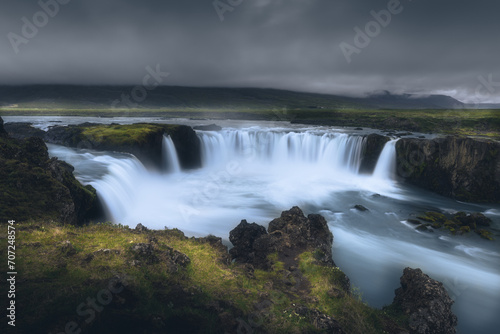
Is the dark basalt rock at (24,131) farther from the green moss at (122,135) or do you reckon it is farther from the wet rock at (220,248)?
the wet rock at (220,248)

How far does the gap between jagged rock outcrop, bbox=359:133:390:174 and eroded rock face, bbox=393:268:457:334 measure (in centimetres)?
3444

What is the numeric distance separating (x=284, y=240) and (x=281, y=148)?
135 ft

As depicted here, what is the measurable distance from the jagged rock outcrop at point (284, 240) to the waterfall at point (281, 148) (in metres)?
32.1

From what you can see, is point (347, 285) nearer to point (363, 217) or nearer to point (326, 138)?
point (363, 217)

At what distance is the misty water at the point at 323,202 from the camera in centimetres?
1897

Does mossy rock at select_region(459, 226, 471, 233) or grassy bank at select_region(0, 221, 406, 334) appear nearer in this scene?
grassy bank at select_region(0, 221, 406, 334)

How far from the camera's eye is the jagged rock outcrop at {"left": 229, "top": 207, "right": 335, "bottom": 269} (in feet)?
50.5

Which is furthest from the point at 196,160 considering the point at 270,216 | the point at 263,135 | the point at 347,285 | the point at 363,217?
the point at 347,285

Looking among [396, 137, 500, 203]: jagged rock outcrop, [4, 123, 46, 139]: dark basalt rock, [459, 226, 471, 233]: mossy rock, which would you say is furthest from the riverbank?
[4, 123, 46, 139]: dark basalt rock

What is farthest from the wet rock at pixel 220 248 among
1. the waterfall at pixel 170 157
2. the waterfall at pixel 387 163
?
the waterfall at pixel 387 163

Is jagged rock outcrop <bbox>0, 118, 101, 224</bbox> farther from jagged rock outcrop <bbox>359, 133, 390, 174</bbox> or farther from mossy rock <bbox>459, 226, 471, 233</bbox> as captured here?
jagged rock outcrop <bbox>359, 133, 390, 174</bbox>

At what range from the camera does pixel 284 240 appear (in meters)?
16.5

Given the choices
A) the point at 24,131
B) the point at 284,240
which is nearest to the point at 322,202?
the point at 284,240

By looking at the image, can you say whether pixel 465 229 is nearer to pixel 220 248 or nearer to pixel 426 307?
pixel 426 307
